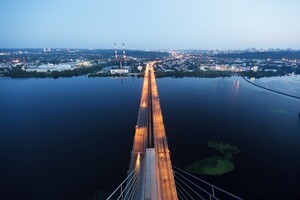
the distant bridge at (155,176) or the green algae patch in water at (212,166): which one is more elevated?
the distant bridge at (155,176)

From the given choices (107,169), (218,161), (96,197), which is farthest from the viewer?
(218,161)

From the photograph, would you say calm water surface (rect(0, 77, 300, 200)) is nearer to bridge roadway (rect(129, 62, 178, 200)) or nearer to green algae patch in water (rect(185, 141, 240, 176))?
green algae patch in water (rect(185, 141, 240, 176))

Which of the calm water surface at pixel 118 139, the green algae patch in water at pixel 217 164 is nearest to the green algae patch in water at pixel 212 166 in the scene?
the green algae patch in water at pixel 217 164

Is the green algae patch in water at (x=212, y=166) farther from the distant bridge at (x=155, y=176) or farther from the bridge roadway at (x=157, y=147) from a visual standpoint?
the bridge roadway at (x=157, y=147)

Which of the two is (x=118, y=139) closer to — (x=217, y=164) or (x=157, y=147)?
(x=157, y=147)

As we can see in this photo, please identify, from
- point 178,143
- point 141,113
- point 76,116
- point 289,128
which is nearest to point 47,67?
point 76,116

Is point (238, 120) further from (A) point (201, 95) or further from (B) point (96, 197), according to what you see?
(B) point (96, 197)

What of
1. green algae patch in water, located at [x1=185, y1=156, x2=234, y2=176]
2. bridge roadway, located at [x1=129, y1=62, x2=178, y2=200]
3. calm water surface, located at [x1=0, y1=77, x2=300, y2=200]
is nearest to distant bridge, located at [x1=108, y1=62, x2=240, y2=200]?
bridge roadway, located at [x1=129, y1=62, x2=178, y2=200]
